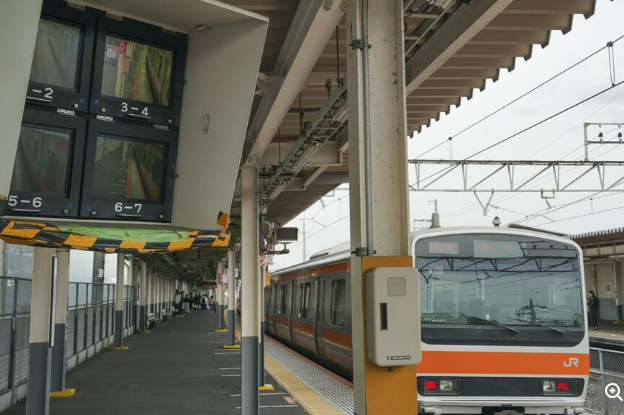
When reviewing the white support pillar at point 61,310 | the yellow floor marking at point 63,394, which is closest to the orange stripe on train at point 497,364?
the white support pillar at point 61,310

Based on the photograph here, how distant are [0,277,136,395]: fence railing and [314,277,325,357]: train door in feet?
16.6

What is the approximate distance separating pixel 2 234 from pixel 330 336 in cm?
1007

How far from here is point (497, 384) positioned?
726cm

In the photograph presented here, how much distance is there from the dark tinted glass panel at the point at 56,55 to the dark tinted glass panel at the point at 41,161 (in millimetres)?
282

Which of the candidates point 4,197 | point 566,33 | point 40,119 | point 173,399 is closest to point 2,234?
point 40,119

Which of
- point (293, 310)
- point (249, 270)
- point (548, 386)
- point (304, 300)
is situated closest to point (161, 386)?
point (249, 270)

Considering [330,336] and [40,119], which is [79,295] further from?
[40,119]

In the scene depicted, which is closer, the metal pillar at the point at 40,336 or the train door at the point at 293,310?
the metal pillar at the point at 40,336

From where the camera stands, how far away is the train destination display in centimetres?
369

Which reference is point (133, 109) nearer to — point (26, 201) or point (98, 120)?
point (98, 120)

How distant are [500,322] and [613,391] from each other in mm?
2478

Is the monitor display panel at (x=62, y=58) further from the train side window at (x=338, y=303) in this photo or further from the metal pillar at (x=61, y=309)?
the train side window at (x=338, y=303)

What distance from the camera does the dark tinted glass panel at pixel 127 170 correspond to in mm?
3902

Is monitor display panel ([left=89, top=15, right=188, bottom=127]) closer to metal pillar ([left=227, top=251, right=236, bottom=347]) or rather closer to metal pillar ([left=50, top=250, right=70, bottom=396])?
metal pillar ([left=50, top=250, right=70, bottom=396])
